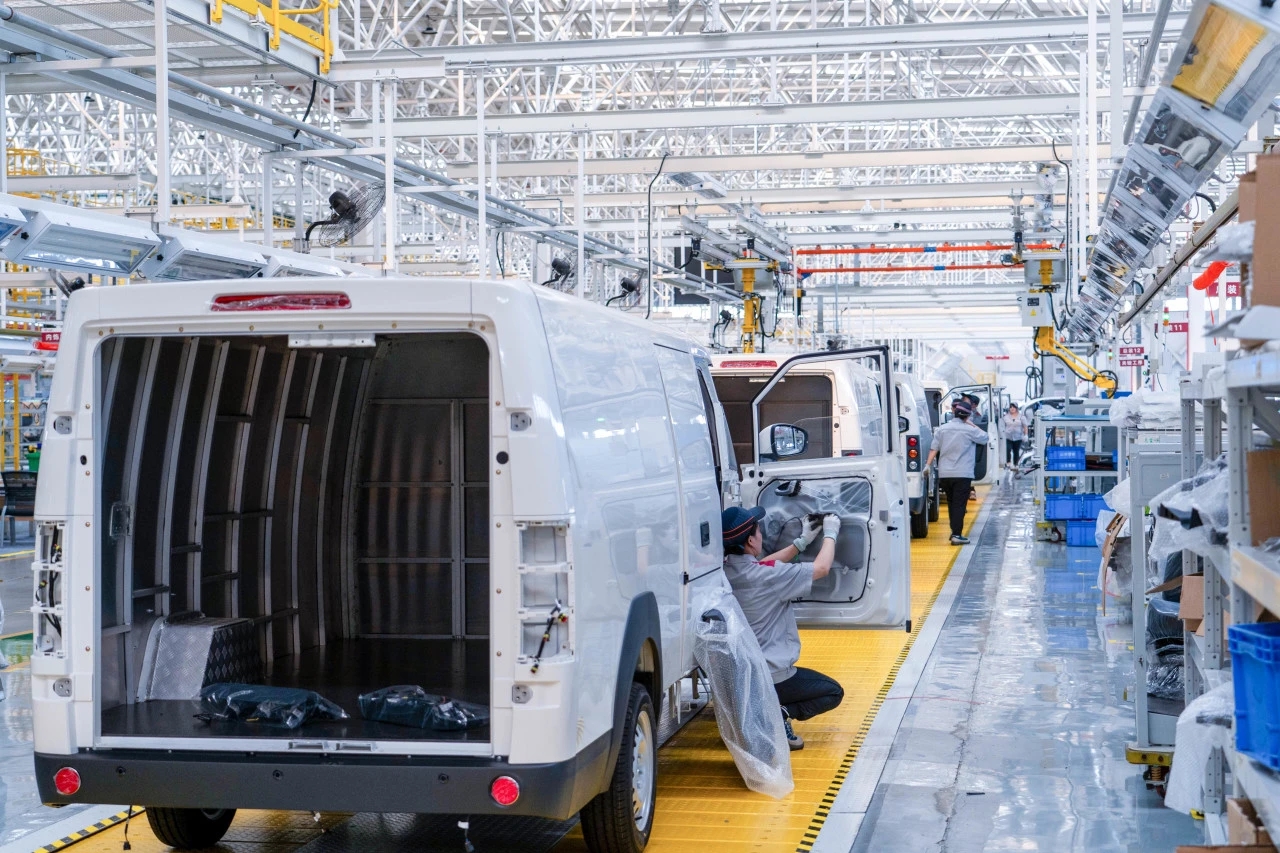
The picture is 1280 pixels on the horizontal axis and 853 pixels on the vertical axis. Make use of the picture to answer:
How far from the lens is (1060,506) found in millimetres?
16453

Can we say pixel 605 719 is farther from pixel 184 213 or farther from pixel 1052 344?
pixel 1052 344

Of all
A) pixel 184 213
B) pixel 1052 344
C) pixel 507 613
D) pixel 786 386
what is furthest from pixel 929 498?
pixel 507 613

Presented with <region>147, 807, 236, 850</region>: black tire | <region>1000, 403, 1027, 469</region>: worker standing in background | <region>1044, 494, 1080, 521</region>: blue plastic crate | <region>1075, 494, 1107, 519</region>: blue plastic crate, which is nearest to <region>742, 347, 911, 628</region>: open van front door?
<region>147, 807, 236, 850</region>: black tire

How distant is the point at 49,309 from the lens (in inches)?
920

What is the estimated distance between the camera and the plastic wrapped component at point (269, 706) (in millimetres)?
4852

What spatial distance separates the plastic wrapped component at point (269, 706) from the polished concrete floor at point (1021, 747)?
221 cm

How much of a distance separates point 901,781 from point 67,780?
3.75m

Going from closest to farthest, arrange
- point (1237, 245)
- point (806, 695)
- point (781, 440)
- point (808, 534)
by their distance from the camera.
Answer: point (1237, 245) → point (806, 695) → point (808, 534) → point (781, 440)

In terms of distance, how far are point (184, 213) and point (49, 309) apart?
9844 mm

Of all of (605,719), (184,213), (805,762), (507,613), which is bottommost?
(805,762)

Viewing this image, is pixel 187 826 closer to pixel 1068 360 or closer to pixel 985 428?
pixel 1068 360

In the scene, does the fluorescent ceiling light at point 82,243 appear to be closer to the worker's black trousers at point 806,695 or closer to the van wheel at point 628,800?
the van wheel at point 628,800

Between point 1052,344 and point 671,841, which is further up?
point 1052,344

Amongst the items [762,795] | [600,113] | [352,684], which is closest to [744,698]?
[762,795]
